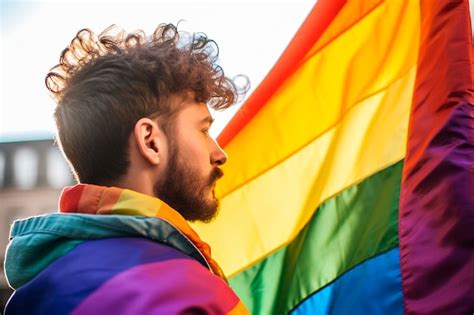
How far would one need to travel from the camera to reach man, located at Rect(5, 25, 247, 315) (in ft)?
5.59

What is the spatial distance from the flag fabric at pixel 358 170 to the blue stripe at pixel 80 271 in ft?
2.48

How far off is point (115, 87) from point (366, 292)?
88 cm

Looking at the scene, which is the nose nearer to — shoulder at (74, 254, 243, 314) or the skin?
the skin

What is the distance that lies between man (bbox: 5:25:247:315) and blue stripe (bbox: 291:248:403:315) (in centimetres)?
A: 49

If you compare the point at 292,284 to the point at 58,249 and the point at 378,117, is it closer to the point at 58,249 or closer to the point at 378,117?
the point at 378,117

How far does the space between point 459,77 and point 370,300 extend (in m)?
0.63

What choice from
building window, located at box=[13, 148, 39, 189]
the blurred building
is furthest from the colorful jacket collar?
building window, located at box=[13, 148, 39, 189]

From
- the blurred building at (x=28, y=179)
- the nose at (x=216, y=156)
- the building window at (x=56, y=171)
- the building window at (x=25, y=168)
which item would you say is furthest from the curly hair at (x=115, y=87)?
the building window at (x=25, y=168)

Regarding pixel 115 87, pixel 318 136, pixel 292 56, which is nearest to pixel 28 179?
pixel 292 56

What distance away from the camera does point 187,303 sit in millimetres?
1654

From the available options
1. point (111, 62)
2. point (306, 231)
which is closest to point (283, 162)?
point (306, 231)

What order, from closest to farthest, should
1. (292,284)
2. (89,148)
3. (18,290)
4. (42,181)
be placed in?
(18,290) → (89,148) → (292,284) → (42,181)

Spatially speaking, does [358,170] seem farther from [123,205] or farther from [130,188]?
[123,205]

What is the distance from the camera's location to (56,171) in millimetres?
45188
